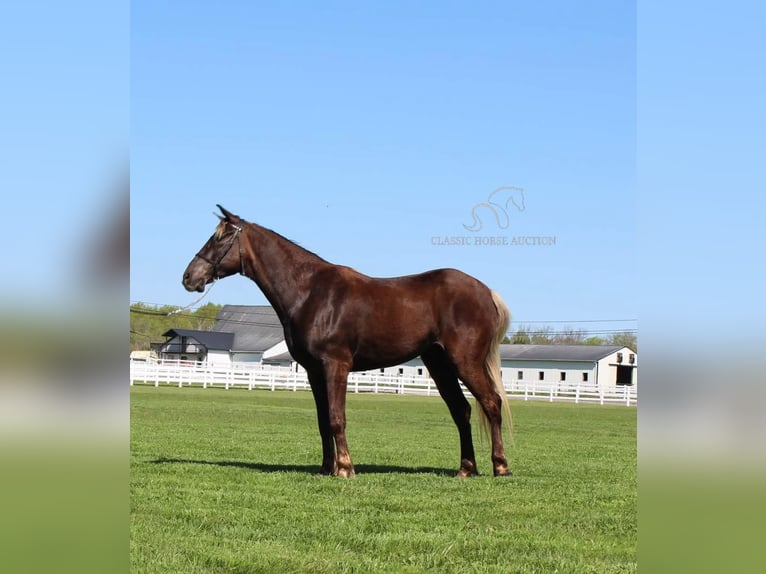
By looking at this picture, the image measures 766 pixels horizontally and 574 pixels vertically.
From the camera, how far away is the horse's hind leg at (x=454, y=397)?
380 inches

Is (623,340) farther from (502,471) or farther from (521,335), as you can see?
(502,471)

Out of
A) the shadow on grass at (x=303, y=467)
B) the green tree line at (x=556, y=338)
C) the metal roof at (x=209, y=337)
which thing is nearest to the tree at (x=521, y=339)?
the green tree line at (x=556, y=338)

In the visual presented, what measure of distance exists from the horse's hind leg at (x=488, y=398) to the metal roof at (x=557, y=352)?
64782mm

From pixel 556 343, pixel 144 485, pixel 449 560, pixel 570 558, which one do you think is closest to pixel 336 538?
pixel 449 560

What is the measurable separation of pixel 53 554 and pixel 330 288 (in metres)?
7.44

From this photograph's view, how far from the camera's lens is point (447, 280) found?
9.59 metres

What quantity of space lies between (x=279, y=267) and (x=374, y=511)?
3.61 m

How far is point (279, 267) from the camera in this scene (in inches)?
378

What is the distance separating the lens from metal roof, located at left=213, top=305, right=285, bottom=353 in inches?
3371

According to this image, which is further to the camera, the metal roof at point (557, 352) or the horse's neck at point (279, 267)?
the metal roof at point (557, 352)

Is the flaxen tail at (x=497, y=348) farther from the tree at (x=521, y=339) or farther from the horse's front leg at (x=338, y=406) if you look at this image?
the tree at (x=521, y=339)

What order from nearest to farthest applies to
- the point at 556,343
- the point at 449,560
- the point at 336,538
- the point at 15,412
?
the point at 15,412 → the point at 449,560 → the point at 336,538 → the point at 556,343

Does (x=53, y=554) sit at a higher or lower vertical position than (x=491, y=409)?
higher

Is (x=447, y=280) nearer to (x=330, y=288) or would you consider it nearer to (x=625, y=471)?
(x=330, y=288)
